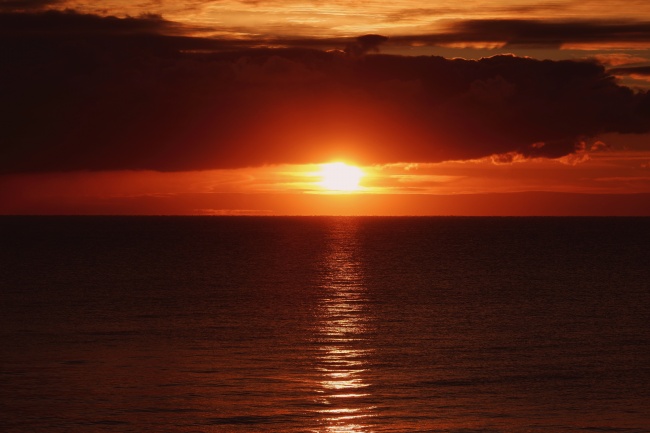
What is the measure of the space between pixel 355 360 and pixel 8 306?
30.2 meters

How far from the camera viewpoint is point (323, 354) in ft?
136

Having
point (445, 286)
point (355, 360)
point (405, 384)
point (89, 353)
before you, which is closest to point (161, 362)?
point (89, 353)

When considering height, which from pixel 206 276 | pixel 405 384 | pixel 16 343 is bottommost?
pixel 405 384

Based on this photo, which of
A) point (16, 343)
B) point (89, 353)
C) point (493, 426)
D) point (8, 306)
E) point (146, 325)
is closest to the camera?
point (493, 426)

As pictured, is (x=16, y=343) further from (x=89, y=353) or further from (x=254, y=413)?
(x=254, y=413)

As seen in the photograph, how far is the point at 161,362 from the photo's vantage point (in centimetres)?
3912

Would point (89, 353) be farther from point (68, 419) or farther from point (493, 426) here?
point (493, 426)

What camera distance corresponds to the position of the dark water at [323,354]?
29.9m

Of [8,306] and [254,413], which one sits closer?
[254,413]

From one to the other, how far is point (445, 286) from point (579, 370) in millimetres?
41220

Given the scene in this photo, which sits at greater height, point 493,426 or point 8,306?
point 8,306

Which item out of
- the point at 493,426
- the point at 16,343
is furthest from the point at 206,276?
the point at 493,426

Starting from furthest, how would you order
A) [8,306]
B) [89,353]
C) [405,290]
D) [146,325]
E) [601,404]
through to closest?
1. [405,290]
2. [8,306]
3. [146,325]
4. [89,353]
5. [601,404]

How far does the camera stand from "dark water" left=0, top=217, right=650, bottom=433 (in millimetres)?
29938
